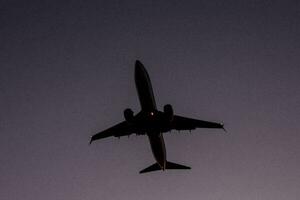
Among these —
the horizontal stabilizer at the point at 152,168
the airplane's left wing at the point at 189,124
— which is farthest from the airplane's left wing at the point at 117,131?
the horizontal stabilizer at the point at 152,168

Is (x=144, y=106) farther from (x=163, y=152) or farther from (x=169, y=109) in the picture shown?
(x=163, y=152)

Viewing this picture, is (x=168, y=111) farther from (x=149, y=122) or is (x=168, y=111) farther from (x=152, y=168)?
(x=152, y=168)

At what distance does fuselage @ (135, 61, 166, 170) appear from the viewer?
48.7 m

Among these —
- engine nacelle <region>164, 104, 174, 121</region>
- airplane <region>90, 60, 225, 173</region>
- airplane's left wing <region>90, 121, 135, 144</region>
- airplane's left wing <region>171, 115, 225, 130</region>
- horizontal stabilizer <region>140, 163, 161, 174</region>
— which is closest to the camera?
engine nacelle <region>164, 104, 174, 121</region>

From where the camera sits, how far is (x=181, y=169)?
2409 inches

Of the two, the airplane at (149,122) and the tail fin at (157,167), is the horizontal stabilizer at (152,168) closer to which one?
the tail fin at (157,167)

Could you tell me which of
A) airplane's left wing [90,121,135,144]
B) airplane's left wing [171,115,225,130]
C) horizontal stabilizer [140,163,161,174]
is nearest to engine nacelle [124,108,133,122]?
airplane's left wing [90,121,135,144]

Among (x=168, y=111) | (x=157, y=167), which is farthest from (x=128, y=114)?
(x=157, y=167)

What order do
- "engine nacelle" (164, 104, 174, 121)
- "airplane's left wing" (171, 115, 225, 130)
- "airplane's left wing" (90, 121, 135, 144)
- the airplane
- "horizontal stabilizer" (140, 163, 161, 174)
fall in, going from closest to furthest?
"engine nacelle" (164, 104, 174, 121) < the airplane < "airplane's left wing" (171, 115, 225, 130) < "airplane's left wing" (90, 121, 135, 144) < "horizontal stabilizer" (140, 163, 161, 174)

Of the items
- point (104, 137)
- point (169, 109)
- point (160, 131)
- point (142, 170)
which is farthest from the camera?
point (142, 170)

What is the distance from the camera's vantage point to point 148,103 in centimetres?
4859

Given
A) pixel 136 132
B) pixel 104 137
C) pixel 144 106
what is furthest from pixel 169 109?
pixel 104 137

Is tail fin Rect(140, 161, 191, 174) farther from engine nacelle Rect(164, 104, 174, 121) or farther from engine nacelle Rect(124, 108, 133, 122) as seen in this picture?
engine nacelle Rect(124, 108, 133, 122)

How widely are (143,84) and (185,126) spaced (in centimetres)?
689
